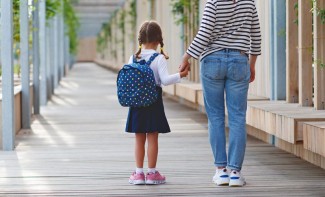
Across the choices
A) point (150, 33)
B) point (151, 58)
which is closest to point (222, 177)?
point (151, 58)

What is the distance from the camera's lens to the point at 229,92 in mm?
6156

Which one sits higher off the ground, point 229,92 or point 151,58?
point 151,58

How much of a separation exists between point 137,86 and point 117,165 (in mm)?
1478

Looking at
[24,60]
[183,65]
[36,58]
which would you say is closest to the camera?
[183,65]

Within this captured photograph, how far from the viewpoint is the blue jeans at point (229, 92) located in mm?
6098

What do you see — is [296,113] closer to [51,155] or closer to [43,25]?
[51,155]

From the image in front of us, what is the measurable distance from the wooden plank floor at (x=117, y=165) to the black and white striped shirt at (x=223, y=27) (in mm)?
902

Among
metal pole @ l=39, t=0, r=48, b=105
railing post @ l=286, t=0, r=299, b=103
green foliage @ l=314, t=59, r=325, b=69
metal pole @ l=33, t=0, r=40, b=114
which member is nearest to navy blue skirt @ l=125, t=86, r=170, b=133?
green foliage @ l=314, t=59, r=325, b=69

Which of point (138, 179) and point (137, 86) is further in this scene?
point (138, 179)

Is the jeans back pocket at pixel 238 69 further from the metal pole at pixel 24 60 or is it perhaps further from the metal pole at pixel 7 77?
the metal pole at pixel 24 60

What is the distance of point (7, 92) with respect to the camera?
904 centimetres

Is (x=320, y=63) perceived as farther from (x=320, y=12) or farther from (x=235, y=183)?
(x=235, y=183)

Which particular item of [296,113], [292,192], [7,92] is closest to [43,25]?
[7,92]

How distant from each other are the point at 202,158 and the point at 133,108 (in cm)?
183
